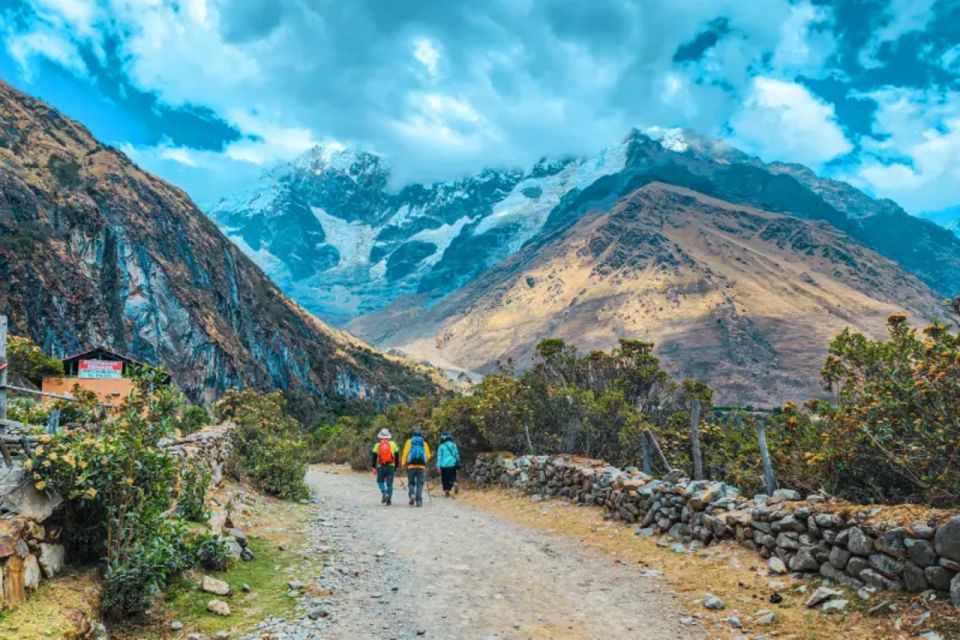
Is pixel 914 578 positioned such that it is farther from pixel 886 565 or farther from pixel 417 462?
pixel 417 462

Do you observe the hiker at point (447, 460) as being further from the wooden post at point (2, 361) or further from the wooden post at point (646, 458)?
the wooden post at point (2, 361)

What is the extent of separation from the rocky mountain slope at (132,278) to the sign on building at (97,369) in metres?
20.0

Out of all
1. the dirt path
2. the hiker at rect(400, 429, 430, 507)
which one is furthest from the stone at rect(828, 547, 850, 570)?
the hiker at rect(400, 429, 430, 507)

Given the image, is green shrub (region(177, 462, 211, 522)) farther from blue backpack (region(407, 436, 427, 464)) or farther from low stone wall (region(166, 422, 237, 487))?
blue backpack (region(407, 436, 427, 464))

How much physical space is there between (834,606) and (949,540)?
1355 mm

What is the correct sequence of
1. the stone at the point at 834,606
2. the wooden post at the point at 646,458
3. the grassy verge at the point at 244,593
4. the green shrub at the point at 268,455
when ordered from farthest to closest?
the green shrub at the point at 268,455 → the wooden post at the point at 646,458 → the stone at the point at 834,606 → the grassy verge at the point at 244,593

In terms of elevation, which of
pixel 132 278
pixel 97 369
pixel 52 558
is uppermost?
pixel 132 278

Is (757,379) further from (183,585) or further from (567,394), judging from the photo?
(183,585)

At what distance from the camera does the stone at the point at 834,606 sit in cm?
653

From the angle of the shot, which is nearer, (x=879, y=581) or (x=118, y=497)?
(x=118, y=497)

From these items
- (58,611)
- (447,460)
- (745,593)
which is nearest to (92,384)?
(447,460)

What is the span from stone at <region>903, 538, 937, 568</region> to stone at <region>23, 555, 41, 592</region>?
8.39 metres

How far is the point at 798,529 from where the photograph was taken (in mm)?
7938

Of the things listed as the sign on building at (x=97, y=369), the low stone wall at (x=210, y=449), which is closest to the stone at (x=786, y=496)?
the low stone wall at (x=210, y=449)
